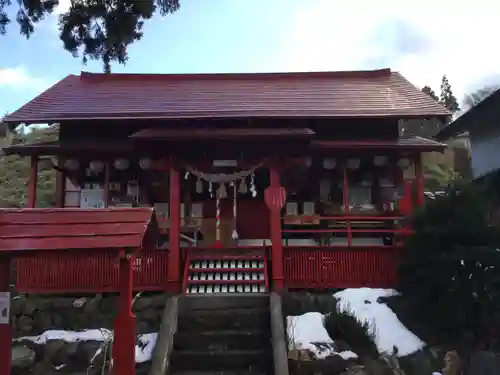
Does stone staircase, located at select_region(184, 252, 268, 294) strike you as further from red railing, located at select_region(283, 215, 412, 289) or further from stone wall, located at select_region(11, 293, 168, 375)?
stone wall, located at select_region(11, 293, 168, 375)

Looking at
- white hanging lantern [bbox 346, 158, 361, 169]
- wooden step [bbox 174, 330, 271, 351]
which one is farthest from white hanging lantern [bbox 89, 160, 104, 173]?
white hanging lantern [bbox 346, 158, 361, 169]

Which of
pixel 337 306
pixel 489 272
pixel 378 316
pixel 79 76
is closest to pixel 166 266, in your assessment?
pixel 337 306

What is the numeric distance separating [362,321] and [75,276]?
239 inches

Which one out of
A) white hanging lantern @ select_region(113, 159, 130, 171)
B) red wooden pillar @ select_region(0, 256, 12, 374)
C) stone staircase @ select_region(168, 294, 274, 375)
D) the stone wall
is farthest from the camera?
white hanging lantern @ select_region(113, 159, 130, 171)

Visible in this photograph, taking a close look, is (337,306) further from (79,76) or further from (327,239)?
(79,76)

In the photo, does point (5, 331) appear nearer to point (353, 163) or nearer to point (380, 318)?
point (380, 318)

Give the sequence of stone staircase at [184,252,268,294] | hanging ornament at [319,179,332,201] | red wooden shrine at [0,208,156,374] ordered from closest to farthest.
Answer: red wooden shrine at [0,208,156,374] < stone staircase at [184,252,268,294] < hanging ornament at [319,179,332,201]

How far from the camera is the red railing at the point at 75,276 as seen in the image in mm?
10766

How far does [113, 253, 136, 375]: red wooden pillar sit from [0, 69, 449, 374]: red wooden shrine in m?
2.86

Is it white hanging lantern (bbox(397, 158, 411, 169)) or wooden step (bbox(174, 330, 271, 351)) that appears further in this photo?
white hanging lantern (bbox(397, 158, 411, 169))

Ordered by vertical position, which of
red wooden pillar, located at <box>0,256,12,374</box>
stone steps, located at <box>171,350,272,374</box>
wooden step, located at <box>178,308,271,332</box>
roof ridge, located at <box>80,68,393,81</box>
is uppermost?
roof ridge, located at <box>80,68,393,81</box>

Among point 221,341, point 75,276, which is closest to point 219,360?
point 221,341

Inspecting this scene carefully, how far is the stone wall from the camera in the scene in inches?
337

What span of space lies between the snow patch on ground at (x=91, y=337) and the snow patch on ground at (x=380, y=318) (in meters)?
3.67
